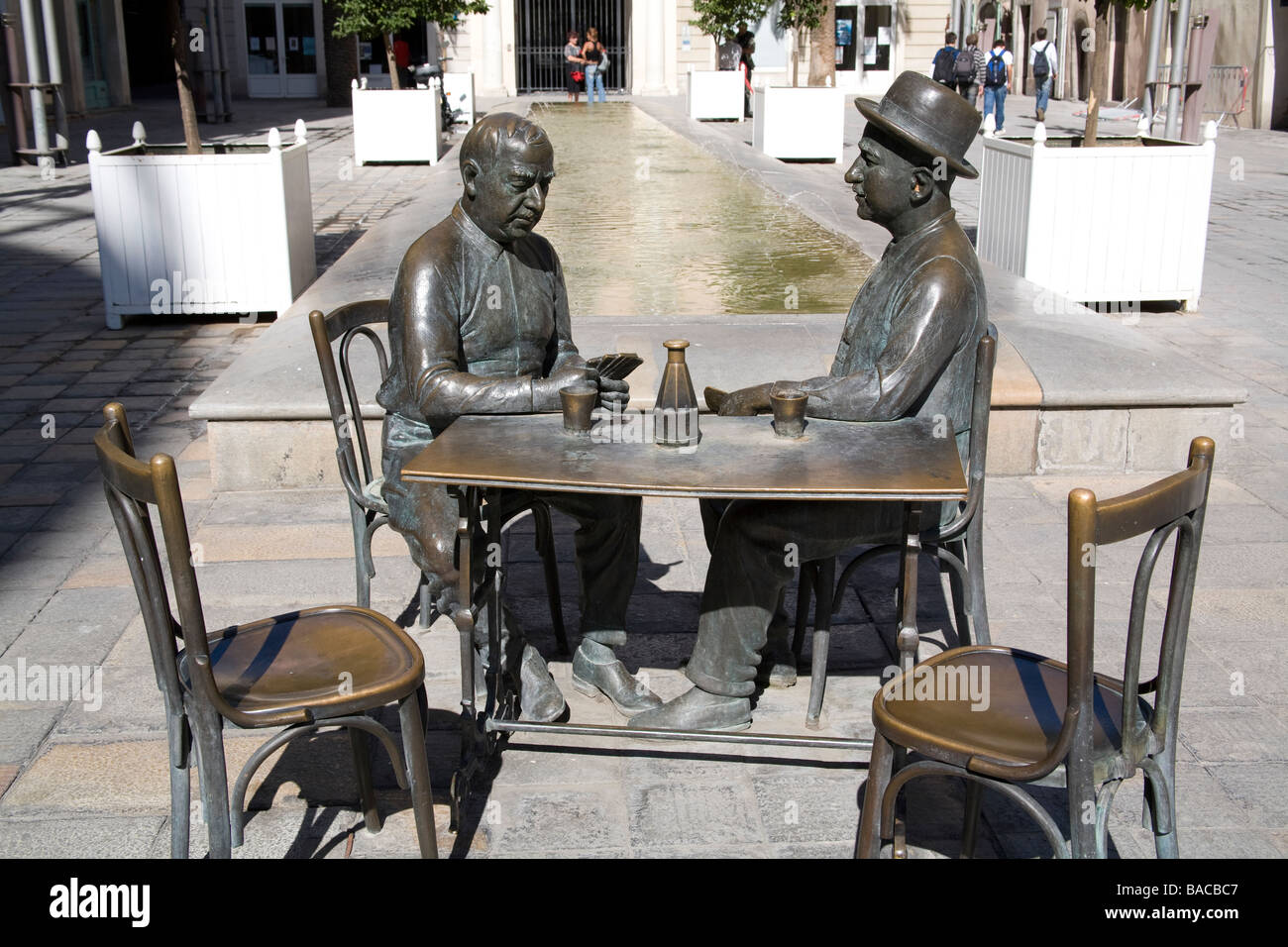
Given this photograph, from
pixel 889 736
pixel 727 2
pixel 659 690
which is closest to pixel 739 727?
pixel 659 690

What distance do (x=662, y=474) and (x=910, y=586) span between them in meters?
0.64

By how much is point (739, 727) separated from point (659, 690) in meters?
0.36

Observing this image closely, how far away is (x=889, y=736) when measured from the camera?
239cm

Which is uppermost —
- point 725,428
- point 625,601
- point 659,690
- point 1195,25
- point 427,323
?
point 1195,25

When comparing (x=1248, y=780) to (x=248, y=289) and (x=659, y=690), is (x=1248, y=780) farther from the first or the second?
(x=248, y=289)

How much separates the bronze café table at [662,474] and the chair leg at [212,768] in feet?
1.94

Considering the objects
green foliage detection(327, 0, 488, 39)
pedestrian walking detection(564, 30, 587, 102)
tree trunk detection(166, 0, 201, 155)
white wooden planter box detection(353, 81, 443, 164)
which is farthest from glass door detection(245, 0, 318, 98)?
tree trunk detection(166, 0, 201, 155)

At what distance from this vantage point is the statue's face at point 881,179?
3.20 meters

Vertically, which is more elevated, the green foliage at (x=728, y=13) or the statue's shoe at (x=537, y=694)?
the green foliage at (x=728, y=13)

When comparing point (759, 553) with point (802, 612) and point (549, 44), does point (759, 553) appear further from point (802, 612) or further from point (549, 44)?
point (549, 44)

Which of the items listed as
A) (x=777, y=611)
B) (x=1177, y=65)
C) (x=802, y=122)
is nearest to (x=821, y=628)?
(x=777, y=611)

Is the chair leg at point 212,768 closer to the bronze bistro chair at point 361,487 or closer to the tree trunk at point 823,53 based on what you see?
the bronze bistro chair at point 361,487

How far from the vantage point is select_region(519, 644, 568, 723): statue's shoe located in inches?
133

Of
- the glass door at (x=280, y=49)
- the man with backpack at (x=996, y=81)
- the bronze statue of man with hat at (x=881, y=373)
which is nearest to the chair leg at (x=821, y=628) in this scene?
the bronze statue of man with hat at (x=881, y=373)
